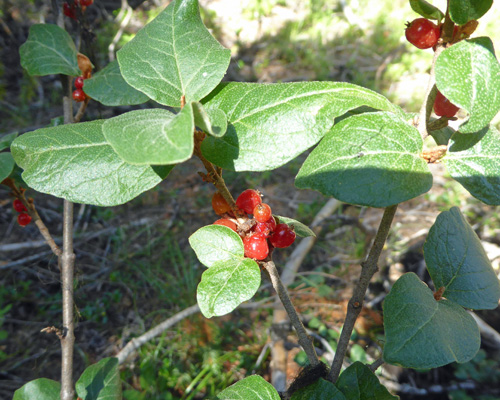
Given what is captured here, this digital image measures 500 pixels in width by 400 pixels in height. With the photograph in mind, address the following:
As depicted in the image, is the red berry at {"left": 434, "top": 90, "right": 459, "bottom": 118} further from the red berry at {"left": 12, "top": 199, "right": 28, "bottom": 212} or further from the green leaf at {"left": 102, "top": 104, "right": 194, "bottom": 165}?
the red berry at {"left": 12, "top": 199, "right": 28, "bottom": 212}

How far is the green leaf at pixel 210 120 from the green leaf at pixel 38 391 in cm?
91

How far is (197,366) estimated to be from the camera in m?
2.26

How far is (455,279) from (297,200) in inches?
102

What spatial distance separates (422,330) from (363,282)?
177mm

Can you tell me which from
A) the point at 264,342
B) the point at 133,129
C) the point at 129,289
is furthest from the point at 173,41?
the point at 129,289

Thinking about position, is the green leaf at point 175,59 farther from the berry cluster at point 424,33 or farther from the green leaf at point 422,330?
the green leaf at point 422,330

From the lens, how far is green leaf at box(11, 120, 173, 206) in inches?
22.0

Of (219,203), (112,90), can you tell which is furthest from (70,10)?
(219,203)

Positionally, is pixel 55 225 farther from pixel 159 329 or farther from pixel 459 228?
pixel 459 228

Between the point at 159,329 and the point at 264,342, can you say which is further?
the point at 264,342

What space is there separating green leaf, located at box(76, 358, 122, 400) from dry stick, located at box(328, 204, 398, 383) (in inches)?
24.7

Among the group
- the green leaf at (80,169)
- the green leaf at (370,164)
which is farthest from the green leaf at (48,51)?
the green leaf at (370,164)

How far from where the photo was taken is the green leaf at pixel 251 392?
78 centimetres

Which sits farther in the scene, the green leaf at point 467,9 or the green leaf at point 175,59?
the green leaf at point 175,59
